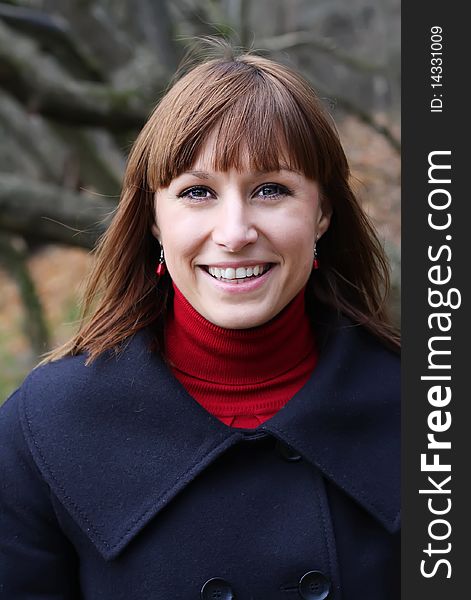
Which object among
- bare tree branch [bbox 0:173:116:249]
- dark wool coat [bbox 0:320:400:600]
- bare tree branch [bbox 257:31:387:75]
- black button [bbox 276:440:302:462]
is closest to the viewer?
dark wool coat [bbox 0:320:400:600]

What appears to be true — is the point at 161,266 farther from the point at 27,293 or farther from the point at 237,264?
the point at 27,293

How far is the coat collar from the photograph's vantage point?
7.27 feet

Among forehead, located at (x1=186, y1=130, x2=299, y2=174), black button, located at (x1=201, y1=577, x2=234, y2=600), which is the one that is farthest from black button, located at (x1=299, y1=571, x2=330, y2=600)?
forehead, located at (x1=186, y1=130, x2=299, y2=174)

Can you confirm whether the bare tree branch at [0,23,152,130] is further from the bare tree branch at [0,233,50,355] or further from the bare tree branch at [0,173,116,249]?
the bare tree branch at [0,233,50,355]

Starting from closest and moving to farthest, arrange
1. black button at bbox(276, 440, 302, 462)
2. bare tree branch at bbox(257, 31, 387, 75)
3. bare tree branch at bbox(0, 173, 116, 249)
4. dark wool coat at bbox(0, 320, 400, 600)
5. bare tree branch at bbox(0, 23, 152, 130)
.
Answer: dark wool coat at bbox(0, 320, 400, 600) → black button at bbox(276, 440, 302, 462) → bare tree branch at bbox(0, 23, 152, 130) → bare tree branch at bbox(0, 173, 116, 249) → bare tree branch at bbox(257, 31, 387, 75)

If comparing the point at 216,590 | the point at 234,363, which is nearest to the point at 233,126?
the point at 234,363

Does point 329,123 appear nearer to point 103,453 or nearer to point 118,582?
point 103,453

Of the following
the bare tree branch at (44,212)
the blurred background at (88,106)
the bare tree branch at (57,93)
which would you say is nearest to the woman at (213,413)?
the blurred background at (88,106)

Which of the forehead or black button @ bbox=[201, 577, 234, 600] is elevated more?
the forehead

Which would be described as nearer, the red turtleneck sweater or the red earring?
the red turtleneck sweater

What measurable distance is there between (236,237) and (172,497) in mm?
629

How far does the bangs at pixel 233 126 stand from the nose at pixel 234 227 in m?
0.09

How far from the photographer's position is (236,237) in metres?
2.09

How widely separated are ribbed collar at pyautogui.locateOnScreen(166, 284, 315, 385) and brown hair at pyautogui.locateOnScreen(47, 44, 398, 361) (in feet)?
0.37
